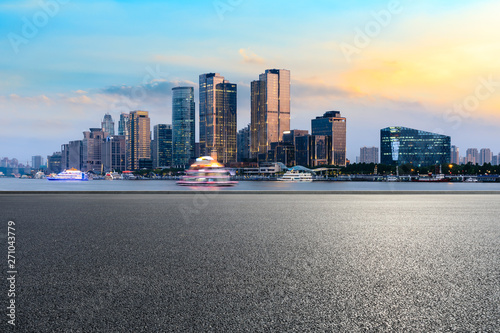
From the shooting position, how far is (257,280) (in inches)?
258

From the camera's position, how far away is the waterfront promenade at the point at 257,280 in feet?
15.9

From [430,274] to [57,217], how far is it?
13682 millimetres

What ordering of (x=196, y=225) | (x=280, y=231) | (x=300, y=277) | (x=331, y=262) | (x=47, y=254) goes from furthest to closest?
(x=196, y=225) < (x=280, y=231) < (x=47, y=254) < (x=331, y=262) < (x=300, y=277)

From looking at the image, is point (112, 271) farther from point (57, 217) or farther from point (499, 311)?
point (57, 217)

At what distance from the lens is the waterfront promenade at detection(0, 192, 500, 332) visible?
15.9 feet

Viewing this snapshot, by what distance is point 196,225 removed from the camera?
13.7 meters

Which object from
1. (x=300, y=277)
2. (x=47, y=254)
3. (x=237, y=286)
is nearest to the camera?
(x=237, y=286)

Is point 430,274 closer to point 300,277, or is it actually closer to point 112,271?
point 300,277

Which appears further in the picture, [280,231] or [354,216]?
[354,216]

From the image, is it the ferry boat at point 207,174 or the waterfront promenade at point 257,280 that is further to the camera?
the ferry boat at point 207,174

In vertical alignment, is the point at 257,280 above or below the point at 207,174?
below

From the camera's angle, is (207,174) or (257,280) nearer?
(257,280)

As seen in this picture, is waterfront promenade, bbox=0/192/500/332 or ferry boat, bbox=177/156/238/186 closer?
waterfront promenade, bbox=0/192/500/332

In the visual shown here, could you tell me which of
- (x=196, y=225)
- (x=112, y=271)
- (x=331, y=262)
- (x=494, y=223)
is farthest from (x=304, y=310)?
(x=494, y=223)
